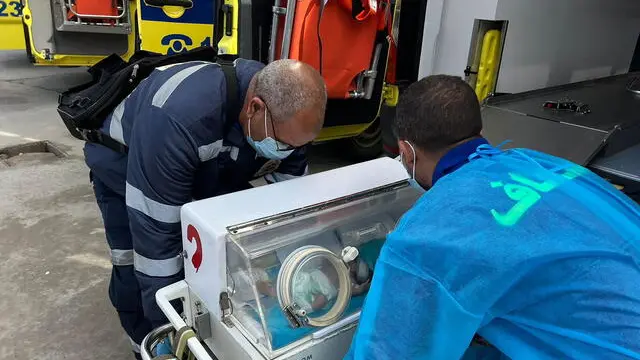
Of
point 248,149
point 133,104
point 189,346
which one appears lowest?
point 189,346

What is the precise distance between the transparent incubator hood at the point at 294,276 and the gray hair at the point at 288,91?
0.33 meters

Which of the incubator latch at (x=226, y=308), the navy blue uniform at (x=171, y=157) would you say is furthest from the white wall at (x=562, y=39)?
the incubator latch at (x=226, y=308)

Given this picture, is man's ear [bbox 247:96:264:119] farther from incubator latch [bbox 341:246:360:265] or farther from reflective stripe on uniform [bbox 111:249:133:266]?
reflective stripe on uniform [bbox 111:249:133:266]

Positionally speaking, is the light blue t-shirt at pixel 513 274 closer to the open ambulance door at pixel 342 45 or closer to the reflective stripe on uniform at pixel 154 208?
the reflective stripe on uniform at pixel 154 208

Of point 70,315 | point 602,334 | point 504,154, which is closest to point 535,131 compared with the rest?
point 504,154

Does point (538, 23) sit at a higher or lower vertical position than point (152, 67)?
higher

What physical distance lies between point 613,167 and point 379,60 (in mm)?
1445

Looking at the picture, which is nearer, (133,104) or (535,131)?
(133,104)

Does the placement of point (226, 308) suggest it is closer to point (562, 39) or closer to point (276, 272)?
point (276, 272)

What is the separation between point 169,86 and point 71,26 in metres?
3.47

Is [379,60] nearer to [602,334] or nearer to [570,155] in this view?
[570,155]

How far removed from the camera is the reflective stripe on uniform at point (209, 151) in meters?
1.45

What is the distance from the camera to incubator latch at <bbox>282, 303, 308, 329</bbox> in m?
1.05

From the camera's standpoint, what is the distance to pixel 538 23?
2.46 metres
